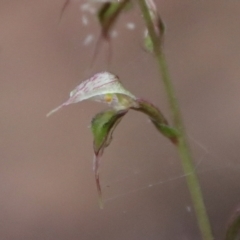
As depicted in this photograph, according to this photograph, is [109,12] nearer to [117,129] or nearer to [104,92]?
[104,92]

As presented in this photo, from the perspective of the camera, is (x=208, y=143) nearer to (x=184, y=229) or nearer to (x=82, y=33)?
(x=184, y=229)

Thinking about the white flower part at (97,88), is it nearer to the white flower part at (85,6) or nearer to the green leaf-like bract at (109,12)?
the green leaf-like bract at (109,12)

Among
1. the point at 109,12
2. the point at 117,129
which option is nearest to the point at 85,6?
the point at 117,129

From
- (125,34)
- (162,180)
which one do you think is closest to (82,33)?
(125,34)

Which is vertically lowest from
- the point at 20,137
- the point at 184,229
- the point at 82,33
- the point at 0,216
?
the point at 184,229

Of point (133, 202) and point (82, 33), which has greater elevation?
point (82, 33)

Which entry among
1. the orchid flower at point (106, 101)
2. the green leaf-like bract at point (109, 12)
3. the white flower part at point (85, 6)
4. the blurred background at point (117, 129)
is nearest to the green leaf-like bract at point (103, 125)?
the orchid flower at point (106, 101)

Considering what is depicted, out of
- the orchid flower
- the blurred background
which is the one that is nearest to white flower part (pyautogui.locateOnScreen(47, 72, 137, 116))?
the orchid flower
